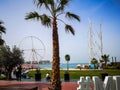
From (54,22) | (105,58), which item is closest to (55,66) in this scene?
(54,22)

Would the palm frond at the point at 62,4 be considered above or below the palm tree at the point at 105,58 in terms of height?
above

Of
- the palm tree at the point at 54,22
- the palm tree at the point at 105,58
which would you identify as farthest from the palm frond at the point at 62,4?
the palm tree at the point at 105,58

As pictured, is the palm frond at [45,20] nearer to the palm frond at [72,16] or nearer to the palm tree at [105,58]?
the palm frond at [72,16]

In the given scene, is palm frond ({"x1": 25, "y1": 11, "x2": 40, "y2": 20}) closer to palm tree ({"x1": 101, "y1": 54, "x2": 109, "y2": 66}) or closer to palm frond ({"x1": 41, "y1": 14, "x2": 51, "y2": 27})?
palm frond ({"x1": 41, "y1": 14, "x2": 51, "y2": 27})

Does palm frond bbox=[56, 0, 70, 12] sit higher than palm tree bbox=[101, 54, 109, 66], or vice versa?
Result: palm frond bbox=[56, 0, 70, 12]

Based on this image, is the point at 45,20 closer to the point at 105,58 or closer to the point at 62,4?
the point at 62,4

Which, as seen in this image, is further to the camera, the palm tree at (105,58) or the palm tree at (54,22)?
the palm tree at (105,58)

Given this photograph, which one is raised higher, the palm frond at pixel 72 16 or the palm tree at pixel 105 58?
the palm frond at pixel 72 16

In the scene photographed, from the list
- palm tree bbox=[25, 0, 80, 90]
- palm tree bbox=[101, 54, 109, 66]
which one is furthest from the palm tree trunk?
palm tree bbox=[101, 54, 109, 66]

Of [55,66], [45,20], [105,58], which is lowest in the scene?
[55,66]

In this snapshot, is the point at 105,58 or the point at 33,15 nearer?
the point at 33,15

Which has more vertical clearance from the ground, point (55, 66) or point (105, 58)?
point (105, 58)

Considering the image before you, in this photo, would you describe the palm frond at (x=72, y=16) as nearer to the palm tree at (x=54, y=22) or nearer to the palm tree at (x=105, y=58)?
the palm tree at (x=54, y=22)

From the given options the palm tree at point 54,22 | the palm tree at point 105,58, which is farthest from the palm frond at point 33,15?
the palm tree at point 105,58
